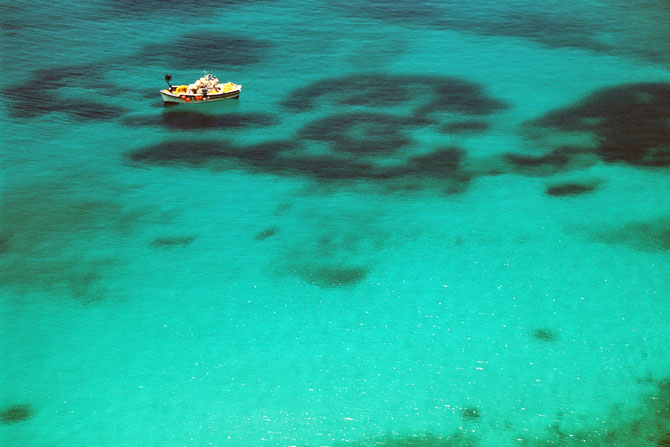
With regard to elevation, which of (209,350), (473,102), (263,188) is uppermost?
(473,102)

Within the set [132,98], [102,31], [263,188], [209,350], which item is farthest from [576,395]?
[102,31]

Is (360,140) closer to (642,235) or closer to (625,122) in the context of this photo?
(642,235)

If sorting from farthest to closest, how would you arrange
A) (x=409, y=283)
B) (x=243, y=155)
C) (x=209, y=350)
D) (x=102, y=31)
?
(x=102, y=31) < (x=243, y=155) < (x=409, y=283) < (x=209, y=350)

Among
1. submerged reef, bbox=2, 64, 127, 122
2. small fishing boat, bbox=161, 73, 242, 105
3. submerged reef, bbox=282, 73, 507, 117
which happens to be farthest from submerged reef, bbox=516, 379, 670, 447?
submerged reef, bbox=2, 64, 127, 122

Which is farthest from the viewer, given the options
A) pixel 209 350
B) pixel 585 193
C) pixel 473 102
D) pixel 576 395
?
pixel 473 102

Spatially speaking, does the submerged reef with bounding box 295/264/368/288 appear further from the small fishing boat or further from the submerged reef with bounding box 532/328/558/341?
the small fishing boat

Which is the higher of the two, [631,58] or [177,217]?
[631,58]

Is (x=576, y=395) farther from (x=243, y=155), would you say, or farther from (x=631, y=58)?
(x=631, y=58)
